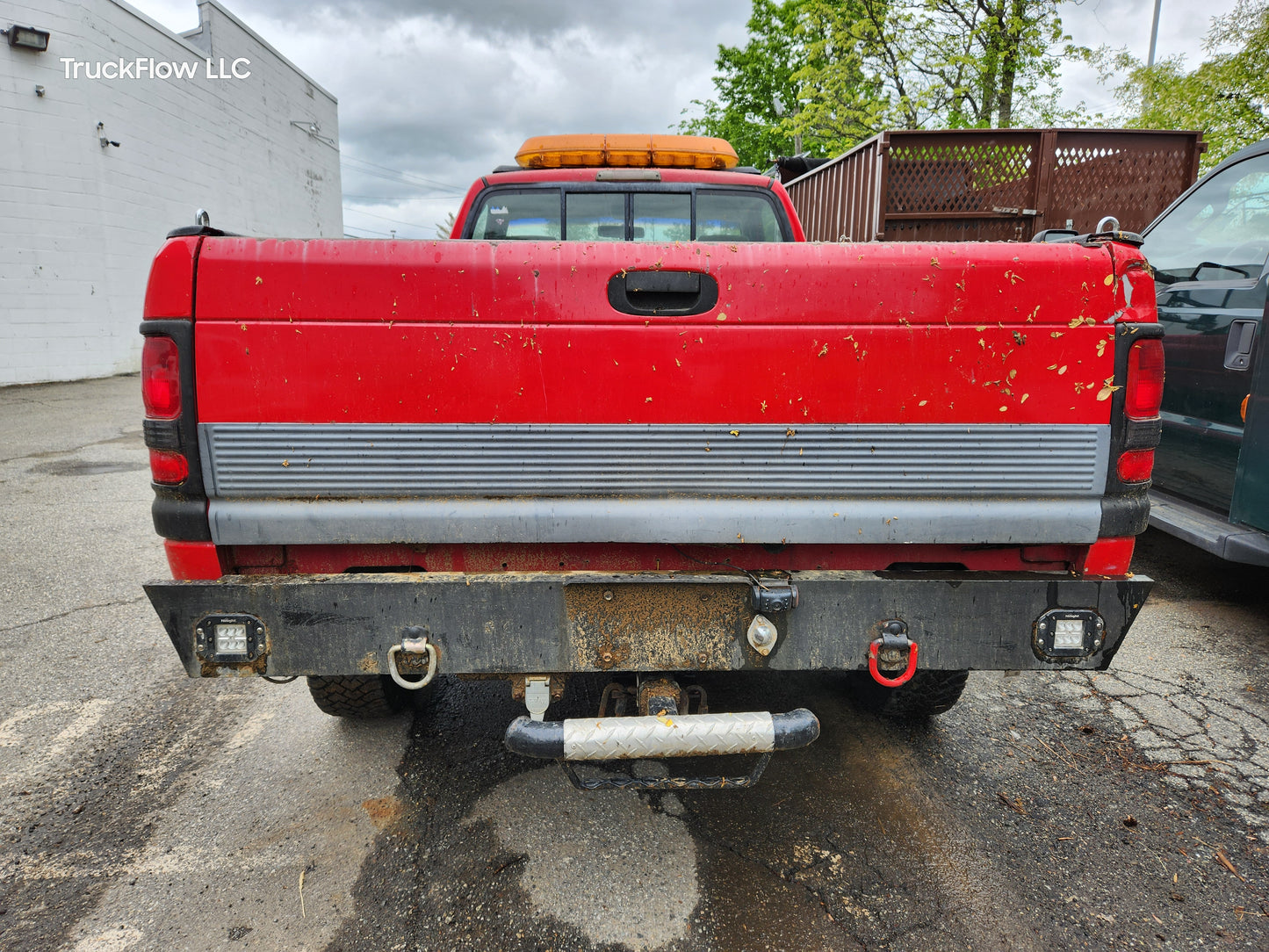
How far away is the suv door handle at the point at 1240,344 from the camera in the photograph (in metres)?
3.76

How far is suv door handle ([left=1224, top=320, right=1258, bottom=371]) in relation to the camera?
3.76m

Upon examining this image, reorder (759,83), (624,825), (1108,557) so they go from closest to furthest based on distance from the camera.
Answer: (1108,557) < (624,825) < (759,83)

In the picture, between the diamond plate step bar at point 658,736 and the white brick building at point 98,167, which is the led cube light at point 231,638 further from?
the white brick building at point 98,167

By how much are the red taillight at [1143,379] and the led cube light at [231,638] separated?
244cm

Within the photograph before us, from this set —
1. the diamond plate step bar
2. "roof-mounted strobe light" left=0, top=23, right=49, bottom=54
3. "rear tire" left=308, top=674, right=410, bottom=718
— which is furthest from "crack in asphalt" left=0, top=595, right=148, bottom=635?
"roof-mounted strobe light" left=0, top=23, right=49, bottom=54

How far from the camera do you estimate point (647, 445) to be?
2.02 metres

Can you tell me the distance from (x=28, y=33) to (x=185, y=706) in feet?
48.2

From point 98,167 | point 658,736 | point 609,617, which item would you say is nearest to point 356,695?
point 609,617

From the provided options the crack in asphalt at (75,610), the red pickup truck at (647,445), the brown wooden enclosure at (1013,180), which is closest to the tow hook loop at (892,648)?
the red pickup truck at (647,445)

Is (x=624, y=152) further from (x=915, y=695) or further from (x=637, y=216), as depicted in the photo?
(x=915, y=695)

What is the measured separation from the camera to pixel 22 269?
12875 millimetres
